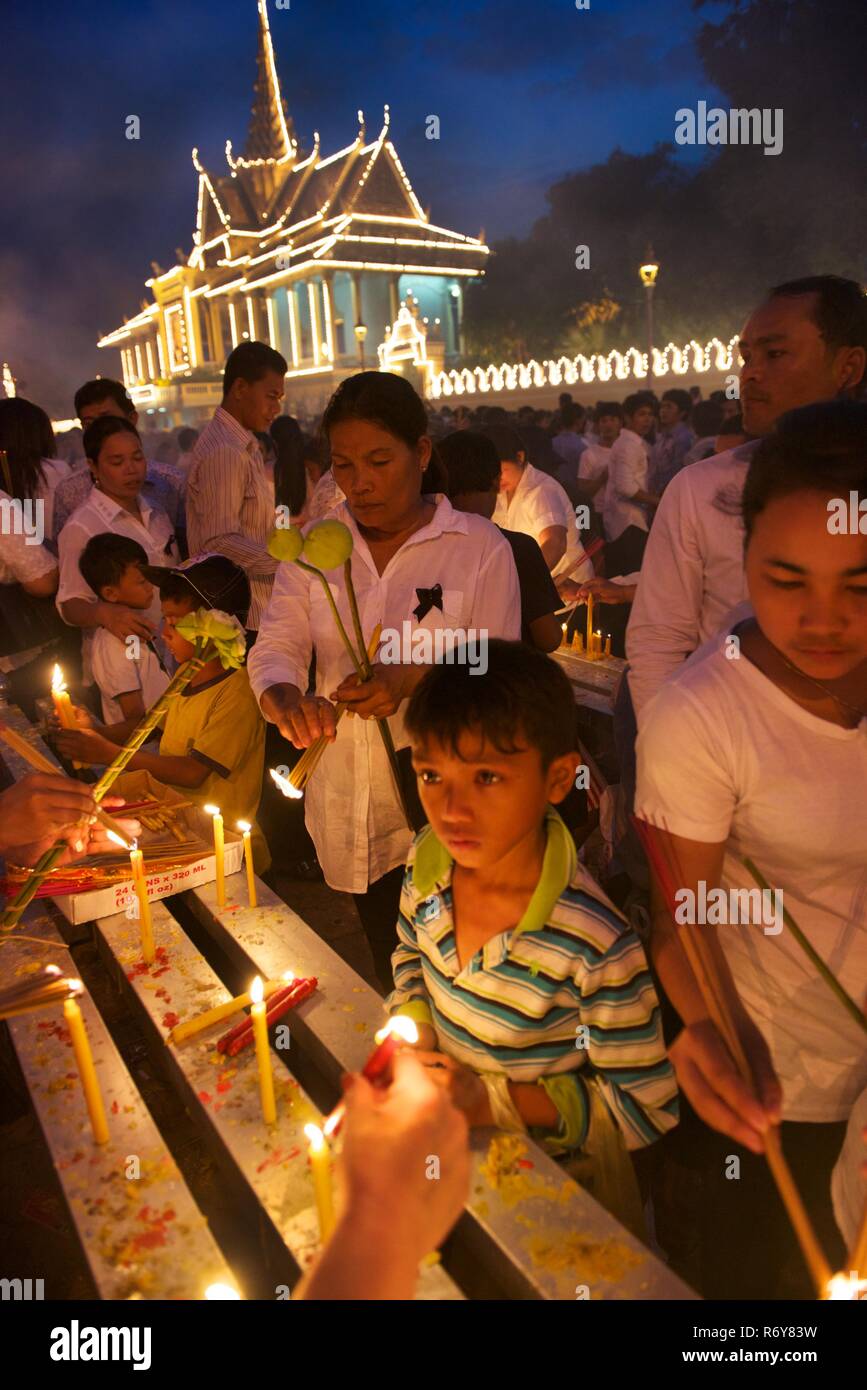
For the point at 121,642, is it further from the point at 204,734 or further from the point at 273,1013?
the point at 273,1013

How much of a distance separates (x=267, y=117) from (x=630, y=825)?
53868 mm

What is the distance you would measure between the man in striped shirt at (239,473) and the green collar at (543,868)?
2457mm

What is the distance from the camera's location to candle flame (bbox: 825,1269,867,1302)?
93 cm

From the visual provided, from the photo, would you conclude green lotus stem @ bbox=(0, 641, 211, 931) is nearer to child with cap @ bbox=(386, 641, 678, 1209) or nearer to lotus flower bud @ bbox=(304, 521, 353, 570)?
lotus flower bud @ bbox=(304, 521, 353, 570)

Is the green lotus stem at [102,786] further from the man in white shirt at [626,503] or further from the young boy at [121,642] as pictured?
the man in white shirt at [626,503]

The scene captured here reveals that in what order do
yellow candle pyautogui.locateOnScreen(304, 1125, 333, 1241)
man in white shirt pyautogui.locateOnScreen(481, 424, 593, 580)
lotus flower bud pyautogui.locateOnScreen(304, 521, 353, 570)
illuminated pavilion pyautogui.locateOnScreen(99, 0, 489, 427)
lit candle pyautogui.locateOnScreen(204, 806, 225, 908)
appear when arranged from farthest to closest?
1. illuminated pavilion pyautogui.locateOnScreen(99, 0, 489, 427)
2. man in white shirt pyautogui.locateOnScreen(481, 424, 593, 580)
3. lit candle pyautogui.locateOnScreen(204, 806, 225, 908)
4. lotus flower bud pyautogui.locateOnScreen(304, 521, 353, 570)
5. yellow candle pyautogui.locateOnScreen(304, 1125, 333, 1241)

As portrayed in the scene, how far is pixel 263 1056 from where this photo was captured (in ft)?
4.18

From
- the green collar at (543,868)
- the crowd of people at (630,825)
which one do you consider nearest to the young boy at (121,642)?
the crowd of people at (630,825)

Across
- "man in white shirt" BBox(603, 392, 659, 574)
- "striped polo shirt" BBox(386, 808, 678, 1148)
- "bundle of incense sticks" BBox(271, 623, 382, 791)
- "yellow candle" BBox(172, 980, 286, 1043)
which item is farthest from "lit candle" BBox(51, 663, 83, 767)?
"man in white shirt" BBox(603, 392, 659, 574)

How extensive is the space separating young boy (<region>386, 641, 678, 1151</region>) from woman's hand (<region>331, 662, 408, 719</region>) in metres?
0.34

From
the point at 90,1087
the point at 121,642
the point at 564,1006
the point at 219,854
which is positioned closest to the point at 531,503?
the point at 121,642

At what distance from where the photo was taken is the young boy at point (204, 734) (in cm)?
279

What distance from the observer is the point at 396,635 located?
7.04 feet
